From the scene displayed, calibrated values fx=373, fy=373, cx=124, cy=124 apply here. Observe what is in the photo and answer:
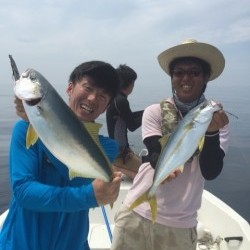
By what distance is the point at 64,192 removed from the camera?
2.24 metres

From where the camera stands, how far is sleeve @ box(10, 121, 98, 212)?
219 cm

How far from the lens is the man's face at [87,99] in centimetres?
258

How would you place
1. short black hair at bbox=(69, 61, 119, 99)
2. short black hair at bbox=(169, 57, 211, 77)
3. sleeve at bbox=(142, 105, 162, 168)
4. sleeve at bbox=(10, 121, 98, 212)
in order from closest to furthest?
sleeve at bbox=(10, 121, 98, 212)
short black hair at bbox=(69, 61, 119, 99)
sleeve at bbox=(142, 105, 162, 168)
short black hair at bbox=(169, 57, 211, 77)

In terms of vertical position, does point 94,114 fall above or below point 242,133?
above

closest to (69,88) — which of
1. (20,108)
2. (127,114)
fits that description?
(20,108)

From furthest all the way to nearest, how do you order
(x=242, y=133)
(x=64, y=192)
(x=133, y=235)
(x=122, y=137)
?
(x=242, y=133), (x=122, y=137), (x=133, y=235), (x=64, y=192)

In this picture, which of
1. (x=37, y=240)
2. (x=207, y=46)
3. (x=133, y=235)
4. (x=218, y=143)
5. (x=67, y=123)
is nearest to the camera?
(x=67, y=123)

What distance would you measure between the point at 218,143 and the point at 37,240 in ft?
→ 5.71

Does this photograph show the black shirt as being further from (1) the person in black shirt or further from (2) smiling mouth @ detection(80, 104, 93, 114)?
(2) smiling mouth @ detection(80, 104, 93, 114)

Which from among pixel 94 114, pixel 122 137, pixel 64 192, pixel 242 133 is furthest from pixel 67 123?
pixel 242 133

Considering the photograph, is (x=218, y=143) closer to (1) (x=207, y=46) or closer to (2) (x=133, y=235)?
(1) (x=207, y=46)

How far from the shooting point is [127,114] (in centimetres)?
728

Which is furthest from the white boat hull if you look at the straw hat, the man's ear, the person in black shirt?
the man's ear

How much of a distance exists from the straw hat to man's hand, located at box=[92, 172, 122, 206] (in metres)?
1.77
